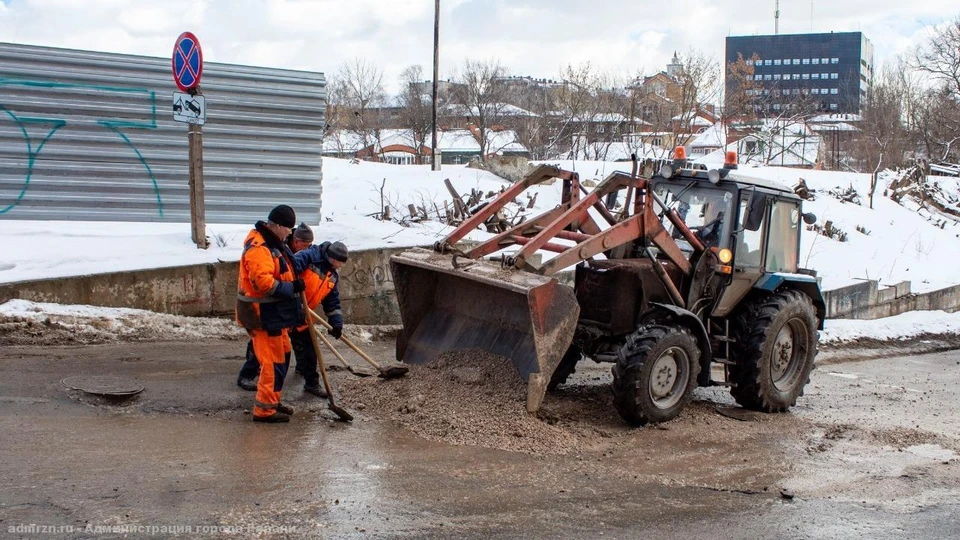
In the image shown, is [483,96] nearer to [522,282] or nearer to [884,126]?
[884,126]

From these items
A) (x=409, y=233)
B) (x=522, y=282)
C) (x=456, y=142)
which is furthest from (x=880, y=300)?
(x=456, y=142)

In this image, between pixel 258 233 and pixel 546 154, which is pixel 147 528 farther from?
pixel 546 154

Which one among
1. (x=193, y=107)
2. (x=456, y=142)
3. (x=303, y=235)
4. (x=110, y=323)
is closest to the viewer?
(x=303, y=235)

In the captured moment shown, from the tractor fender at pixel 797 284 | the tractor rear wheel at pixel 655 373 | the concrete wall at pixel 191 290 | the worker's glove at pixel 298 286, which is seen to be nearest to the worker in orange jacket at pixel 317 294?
the worker's glove at pixel 298 286

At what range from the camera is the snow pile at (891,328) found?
1320cm

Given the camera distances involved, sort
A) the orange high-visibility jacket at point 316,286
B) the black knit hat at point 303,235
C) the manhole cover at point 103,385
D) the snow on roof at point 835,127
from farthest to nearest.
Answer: the snow on roof at point 835,127 → the black knit hat at point 303,235 → the orange high-visibility jacket at point 316,286 → the manhole cover at point 103,385

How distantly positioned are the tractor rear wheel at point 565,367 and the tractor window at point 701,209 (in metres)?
1.32

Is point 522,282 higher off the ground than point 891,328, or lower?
higher

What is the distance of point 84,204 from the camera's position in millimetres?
11688

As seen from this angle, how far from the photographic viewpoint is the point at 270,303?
21.8 ft

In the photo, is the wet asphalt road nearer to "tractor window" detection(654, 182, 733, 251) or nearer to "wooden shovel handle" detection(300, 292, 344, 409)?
"wooden shovel handle" detection(300, 292, 344, 409)

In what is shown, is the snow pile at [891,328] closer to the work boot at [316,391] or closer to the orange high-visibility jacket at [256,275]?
the work boot at [316,391]

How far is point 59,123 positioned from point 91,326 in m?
3.69

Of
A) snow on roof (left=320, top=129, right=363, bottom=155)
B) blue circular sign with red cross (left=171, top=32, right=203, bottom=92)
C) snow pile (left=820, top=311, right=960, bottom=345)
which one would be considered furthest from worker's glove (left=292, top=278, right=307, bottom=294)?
snow on roof (left=320, top=129, right=363, bottom=155)
